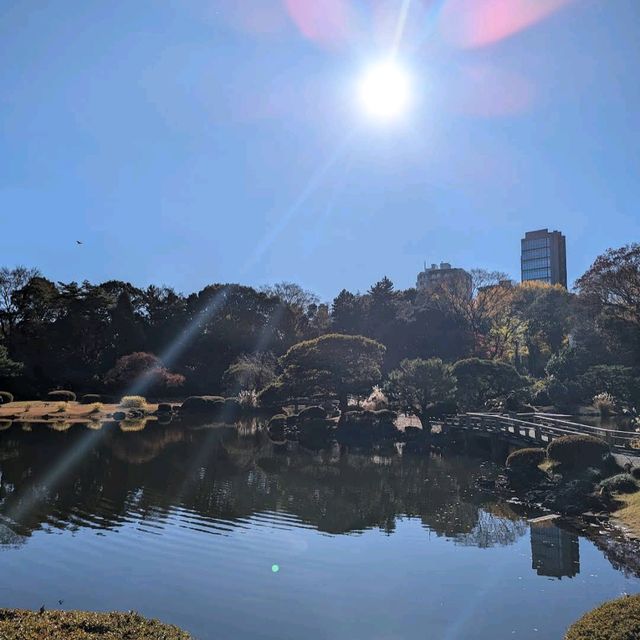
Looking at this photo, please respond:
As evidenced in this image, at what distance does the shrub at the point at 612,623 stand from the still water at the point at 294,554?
193cm

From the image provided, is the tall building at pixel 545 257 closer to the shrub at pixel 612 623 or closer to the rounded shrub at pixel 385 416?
the rounded shrub at pixel 385 416

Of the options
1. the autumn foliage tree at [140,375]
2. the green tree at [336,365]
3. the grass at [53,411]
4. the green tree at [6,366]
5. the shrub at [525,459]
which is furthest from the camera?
the autumn foliage tree at [140,375]

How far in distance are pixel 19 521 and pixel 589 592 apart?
43.3 ft

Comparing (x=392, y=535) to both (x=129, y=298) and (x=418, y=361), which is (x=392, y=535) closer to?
(x=418, y=361)

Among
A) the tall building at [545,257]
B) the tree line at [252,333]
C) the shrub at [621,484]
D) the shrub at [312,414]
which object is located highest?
the tall building at [545,257]

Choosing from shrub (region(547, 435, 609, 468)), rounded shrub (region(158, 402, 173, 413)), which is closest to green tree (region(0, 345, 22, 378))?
rounded shrub (region(158, 402, 173, 413))

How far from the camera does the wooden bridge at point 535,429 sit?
67.1 ft

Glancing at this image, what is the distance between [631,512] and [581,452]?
4.47m

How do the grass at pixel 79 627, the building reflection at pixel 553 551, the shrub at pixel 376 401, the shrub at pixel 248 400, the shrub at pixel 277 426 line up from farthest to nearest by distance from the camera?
the shrub at pixel 248 400
the shrub at pixel 376 401
the shrub at pixel 277 426
the building reflection at pixel 553 551
the grass at pixel 79 627

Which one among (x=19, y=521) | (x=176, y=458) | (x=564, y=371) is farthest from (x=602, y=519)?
(x=564, y=371)

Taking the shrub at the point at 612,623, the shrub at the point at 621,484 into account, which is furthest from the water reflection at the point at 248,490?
the shrub at the point at 612,623

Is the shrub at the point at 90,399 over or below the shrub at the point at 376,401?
below

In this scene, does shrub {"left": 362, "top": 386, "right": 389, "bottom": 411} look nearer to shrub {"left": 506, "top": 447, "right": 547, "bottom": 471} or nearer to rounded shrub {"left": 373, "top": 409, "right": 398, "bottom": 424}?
rounded shrub {"left": 373, "top": 409, "right": 398, "bottom": 424}

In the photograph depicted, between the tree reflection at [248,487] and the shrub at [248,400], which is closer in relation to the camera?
the tree reflection at [248,487]
